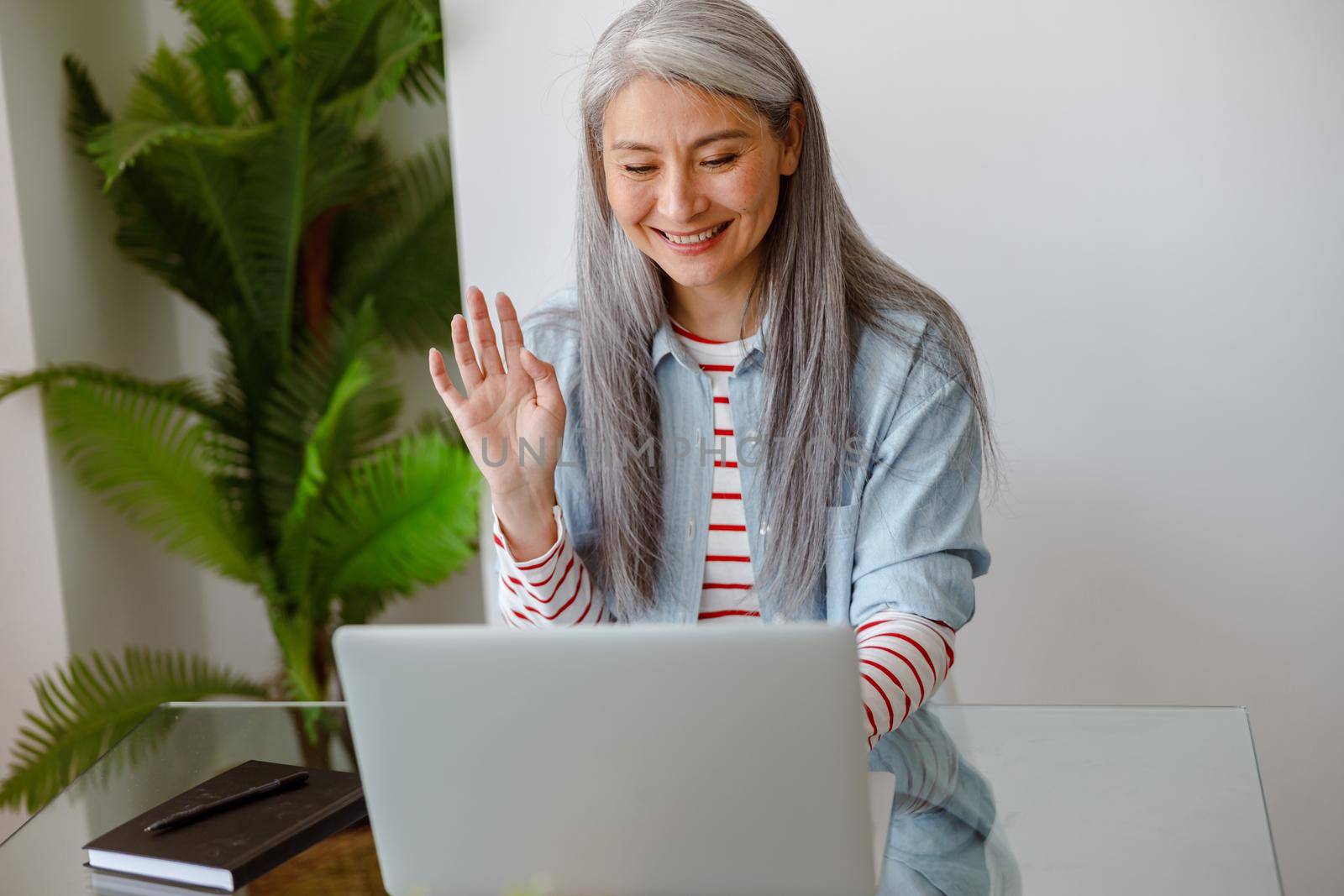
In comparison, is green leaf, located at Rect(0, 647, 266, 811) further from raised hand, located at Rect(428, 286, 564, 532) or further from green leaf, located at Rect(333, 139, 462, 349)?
raised hand, located at Rect(428, 286, 564, 532)

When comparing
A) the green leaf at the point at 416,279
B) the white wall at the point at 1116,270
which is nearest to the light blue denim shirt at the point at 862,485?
the white wall at the point at 1116,270

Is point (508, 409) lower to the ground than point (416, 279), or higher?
lower

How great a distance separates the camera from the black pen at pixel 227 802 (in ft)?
4.24

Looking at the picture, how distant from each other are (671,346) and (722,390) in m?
0.10

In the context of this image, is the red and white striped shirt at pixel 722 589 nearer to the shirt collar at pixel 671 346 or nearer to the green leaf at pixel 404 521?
the shirt collar at pixel 671 346

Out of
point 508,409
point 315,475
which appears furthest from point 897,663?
point 315,475

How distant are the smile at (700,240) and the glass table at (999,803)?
0.65 meters

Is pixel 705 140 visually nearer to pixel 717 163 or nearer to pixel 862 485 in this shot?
pixel 717 163

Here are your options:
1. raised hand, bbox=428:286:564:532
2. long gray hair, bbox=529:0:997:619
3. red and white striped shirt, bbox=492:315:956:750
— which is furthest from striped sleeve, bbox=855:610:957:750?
raised hand, bbox=428:286:564:532

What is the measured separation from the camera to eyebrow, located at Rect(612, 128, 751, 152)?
5.33 ft

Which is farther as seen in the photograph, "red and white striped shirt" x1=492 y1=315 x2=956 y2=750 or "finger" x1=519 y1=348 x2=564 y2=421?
"finger" x1=519 y1=348 x2=564 y2=421

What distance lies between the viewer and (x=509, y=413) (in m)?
1.70

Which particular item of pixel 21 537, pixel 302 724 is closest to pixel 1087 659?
pixel 302 724

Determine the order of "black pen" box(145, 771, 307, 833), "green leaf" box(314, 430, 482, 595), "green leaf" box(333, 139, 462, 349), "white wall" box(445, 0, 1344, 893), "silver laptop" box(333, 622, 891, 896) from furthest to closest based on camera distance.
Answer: "green leaf" box(333, 139, 462, 349) → "green leaf" box(314, 430, 482, 595) → "white wall" box(445, 0, 1344, 893) → "black pen" box(145, 771, 307, 833) → "silver laptop" box(333, 622, 891, 896)
